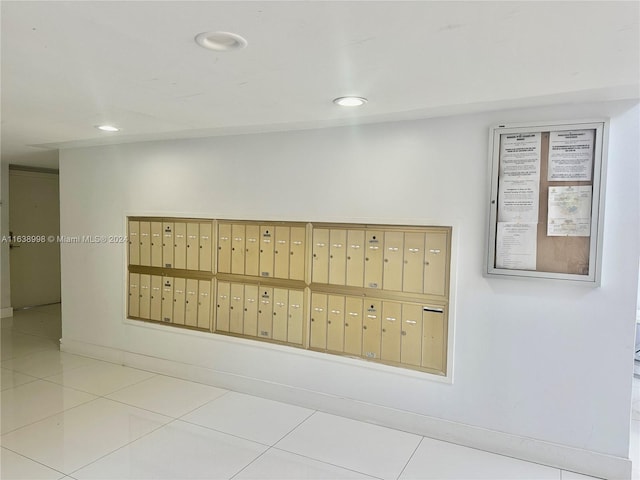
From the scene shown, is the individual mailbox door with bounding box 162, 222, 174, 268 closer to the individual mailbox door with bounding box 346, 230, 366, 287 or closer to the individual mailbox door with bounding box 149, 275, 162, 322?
the individual mailbox door with bounding box 149, 275, 162, 322

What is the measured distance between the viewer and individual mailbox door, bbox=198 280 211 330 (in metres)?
3.56

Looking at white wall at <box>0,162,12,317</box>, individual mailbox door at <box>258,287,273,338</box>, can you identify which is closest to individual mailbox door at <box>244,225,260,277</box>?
individual mailbox door at <box>258,287,273,338</box>

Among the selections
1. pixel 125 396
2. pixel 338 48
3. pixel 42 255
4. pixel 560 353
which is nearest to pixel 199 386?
pixel 125 396

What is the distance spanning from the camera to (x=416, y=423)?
9.04ft

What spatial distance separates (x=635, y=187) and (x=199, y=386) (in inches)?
131

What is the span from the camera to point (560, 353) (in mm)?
2391

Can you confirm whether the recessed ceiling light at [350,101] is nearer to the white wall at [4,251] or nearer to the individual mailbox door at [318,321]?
the individual mailbox door at [318,321]

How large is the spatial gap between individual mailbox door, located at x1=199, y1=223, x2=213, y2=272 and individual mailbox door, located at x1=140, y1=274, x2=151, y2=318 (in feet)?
2.13

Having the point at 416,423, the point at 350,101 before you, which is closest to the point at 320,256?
the point at 350,101

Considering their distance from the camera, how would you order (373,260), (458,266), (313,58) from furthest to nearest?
(373,260) → (458,266) → (313,58)

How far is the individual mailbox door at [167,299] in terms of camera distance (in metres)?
3.74

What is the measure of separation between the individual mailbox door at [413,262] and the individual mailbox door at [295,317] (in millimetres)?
810

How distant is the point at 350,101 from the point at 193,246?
6.57ft

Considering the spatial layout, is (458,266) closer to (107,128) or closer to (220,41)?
(220,41)
